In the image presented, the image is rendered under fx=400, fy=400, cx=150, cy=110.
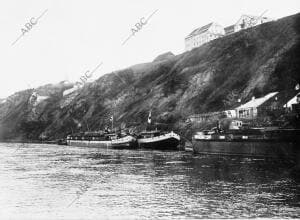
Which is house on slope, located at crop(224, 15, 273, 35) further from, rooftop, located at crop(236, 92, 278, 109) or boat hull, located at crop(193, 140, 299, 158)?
boat hull, located at crop(193, 140, 299, 158)

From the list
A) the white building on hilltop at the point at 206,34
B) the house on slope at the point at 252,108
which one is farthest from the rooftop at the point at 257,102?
the white building on hilltop at the point at 206,34

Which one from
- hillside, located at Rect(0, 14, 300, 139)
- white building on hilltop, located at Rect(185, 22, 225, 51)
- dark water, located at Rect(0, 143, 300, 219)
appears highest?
white building on hilltop, located at Rect(185, 22, 225, 51)

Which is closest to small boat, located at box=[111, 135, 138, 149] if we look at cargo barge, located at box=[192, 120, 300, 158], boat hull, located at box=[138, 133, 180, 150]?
boat hull, located at box=[138, 133, 180, 150]

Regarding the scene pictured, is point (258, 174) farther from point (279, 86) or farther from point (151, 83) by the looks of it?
point (151, 83)

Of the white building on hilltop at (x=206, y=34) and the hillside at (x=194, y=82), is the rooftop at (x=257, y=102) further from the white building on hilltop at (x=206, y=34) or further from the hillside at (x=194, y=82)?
the white building on hilltop at (x=206, y=34)

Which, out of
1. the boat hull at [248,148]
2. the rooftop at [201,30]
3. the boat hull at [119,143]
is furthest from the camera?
the rooftop at [201,30]

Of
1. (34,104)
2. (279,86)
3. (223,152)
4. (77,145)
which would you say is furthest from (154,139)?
(34,104)

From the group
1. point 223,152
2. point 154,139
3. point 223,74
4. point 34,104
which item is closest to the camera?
point 223,152
